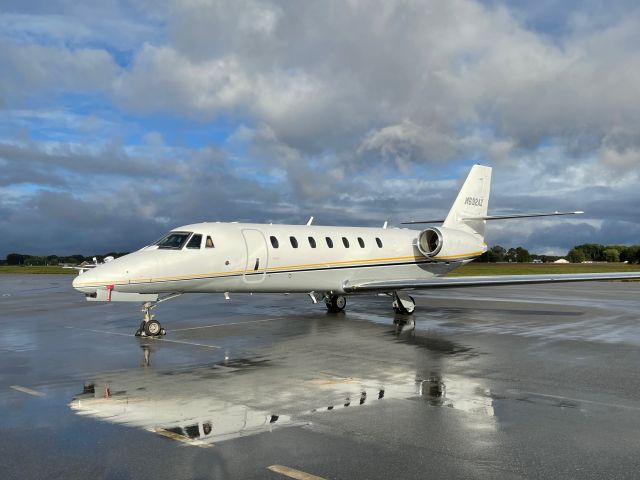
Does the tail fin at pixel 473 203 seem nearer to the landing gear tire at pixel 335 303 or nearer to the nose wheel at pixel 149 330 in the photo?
the landing gear tire at pixel 335 303

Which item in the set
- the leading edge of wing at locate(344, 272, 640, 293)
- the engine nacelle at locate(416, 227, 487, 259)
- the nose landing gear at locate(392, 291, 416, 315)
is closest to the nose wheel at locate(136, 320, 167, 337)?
the leading edge of wing at locate(344, 272, 640, 293)

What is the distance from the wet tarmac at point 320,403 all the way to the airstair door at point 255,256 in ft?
6.55

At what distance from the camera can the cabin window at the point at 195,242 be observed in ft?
48.7

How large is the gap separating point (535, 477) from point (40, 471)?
4.06m

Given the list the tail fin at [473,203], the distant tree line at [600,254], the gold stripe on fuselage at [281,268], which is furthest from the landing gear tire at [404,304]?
the distant tree line at [600,254]

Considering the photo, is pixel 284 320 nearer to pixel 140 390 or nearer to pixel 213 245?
pixel 213 245

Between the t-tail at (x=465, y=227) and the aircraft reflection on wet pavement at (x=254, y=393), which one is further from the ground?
the t-tail at (x=465, y=227)

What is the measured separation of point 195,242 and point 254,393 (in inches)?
313

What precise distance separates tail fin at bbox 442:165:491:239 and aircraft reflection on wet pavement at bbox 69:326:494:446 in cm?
1321

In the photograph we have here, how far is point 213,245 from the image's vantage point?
15.2m

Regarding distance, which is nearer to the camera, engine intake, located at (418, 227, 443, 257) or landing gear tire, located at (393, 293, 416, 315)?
landing gear tire, located at (393, 293, 416, 315)

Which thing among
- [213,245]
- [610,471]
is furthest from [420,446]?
[213,245]

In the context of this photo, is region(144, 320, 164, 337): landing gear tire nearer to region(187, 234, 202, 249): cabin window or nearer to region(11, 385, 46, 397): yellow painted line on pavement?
region(187, 234, 202, 249): cabin window

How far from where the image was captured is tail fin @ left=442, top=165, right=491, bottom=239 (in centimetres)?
2280
